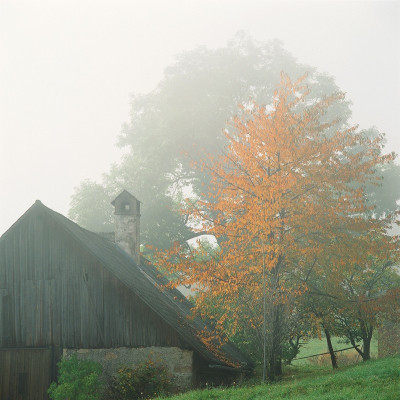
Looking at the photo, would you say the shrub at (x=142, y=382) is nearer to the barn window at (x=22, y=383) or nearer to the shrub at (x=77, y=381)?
the shrub at (x=77, y=381)

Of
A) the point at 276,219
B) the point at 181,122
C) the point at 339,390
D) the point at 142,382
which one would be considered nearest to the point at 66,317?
the point at 142,382

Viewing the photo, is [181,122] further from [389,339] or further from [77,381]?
[77,381]

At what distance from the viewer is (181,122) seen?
35.8m

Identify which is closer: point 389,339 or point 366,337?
point 366,337

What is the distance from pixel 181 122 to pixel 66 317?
872 inches

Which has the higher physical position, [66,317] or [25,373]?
[66,317]

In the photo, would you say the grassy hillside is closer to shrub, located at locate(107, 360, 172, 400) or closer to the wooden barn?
shrub, located at locate(107, 360, 172, 400)

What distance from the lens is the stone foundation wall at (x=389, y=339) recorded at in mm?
25609

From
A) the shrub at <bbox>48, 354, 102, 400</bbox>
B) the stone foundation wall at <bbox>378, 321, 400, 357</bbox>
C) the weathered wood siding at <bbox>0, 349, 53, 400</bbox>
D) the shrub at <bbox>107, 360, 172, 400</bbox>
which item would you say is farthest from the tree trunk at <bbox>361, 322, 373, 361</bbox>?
the weathered wood siding at <bbox>0, 349, 53, 400</bbox>

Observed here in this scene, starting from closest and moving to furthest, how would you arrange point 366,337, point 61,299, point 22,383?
point 22,383 → point 61,299 → point 366,337

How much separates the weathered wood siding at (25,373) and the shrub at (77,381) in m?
0.53

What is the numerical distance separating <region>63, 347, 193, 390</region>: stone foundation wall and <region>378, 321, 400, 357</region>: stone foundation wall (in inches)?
550

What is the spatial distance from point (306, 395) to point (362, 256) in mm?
5968

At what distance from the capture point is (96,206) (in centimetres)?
3778
